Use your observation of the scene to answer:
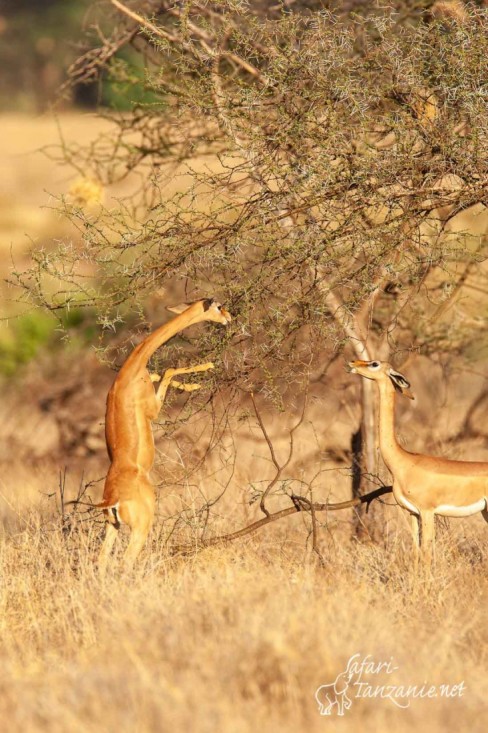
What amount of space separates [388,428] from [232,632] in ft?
7.37

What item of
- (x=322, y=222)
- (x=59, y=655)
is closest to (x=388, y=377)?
(x=322, y=222)

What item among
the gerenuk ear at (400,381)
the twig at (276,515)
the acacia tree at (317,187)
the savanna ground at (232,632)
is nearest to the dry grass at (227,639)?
the savanna ground at (232,632)

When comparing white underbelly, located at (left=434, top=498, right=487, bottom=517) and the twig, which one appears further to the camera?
the twig

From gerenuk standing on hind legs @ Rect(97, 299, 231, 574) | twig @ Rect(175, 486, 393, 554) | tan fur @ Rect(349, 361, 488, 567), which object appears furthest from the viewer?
twig @ Rect(175, 486, 393, 554)

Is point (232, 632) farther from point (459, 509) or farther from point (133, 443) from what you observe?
point (459, 509)

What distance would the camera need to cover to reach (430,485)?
22.6 ft

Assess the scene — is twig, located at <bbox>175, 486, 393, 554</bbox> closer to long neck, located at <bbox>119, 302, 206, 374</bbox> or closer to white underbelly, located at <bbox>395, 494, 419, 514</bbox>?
white underbelly, located at <bbox>395, 494, 419, 514</bbox>

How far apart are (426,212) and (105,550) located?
2.97 m

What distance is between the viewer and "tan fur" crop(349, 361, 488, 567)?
271 inches

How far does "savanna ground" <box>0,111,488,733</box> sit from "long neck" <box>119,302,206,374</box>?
121 cm

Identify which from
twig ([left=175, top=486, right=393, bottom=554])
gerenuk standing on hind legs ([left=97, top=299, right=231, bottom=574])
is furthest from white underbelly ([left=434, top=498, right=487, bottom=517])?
gerenuk standing on hind legs ([left=97, top=299, right=231, bottom=574])

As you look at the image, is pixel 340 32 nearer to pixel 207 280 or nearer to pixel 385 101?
pixel 385 101

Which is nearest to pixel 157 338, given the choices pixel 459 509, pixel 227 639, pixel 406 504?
pixel 406 504

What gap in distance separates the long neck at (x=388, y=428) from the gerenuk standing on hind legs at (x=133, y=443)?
134 centimetres
